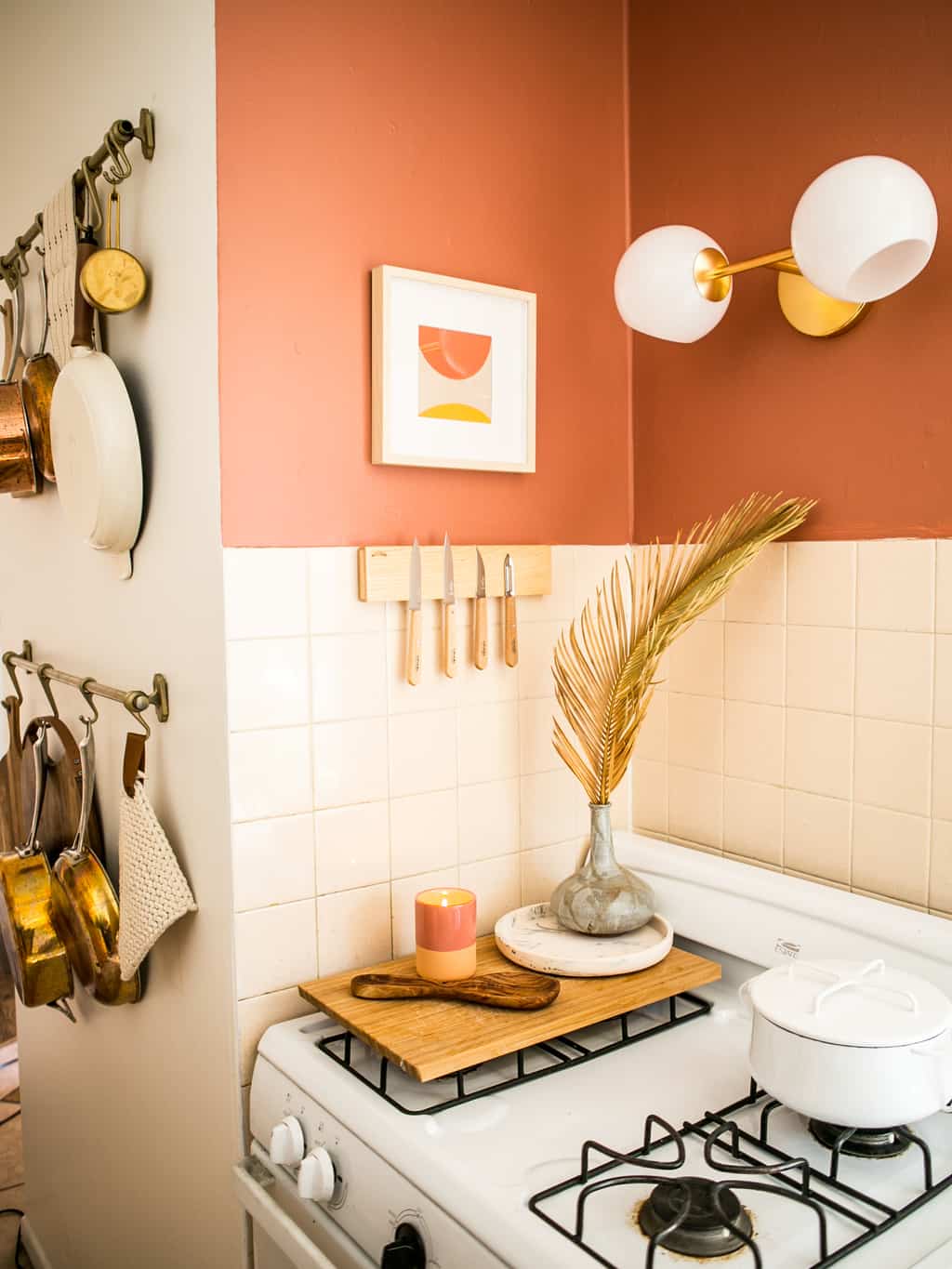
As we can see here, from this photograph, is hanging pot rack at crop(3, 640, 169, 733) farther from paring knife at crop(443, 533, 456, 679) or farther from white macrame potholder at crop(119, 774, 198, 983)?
paring knife at crop(443, 533, 456, 679)

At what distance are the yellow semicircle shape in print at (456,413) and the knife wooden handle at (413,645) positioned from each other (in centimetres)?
27

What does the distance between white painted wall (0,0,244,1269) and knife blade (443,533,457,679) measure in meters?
0.31

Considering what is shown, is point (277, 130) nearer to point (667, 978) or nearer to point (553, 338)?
point (553, 338)

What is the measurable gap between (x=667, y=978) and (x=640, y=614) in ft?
1.60

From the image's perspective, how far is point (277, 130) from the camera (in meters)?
1.31

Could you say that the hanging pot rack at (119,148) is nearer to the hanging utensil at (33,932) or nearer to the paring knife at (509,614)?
the paring knife at (509,614)

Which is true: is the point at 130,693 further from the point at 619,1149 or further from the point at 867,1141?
the point at 867,1141

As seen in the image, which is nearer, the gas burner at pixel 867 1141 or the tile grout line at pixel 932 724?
the gas burner at pixel 867 1141

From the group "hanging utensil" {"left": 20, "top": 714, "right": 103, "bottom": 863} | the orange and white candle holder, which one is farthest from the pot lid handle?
"hanging utensil" {"left": 20, "top": 714, "right": 103, "bottom": 863}

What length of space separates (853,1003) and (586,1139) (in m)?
0.31

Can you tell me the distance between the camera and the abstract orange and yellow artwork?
1.44 metres

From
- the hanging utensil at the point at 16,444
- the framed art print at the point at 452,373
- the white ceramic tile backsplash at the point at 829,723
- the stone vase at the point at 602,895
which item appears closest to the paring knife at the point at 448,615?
the framed art print at the point at 452,373

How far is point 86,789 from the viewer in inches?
65.9

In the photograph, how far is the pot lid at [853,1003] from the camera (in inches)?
39.7
